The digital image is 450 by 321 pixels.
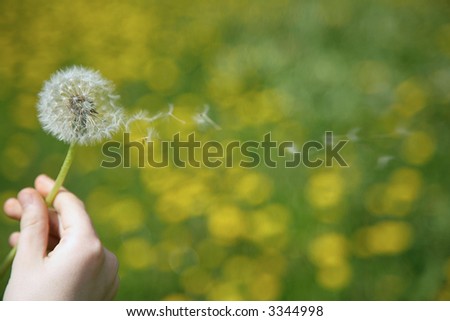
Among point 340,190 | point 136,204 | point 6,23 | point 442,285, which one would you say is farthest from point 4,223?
point 442,285

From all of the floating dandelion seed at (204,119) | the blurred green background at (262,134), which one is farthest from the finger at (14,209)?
the floating dandelion seed at (204,119)

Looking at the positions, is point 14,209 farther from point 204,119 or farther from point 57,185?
point 204,119

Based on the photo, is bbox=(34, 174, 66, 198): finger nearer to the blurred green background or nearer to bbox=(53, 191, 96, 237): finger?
bbox=(53, 191, 96, 237): finger

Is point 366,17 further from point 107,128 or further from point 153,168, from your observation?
point 107,128

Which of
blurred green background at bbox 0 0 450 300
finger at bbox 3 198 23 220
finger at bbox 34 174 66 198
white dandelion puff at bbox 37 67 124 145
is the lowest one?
finger at bbox 3 198 23 220

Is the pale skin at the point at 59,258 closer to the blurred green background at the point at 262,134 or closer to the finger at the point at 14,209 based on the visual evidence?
the finger at the point at 14,209

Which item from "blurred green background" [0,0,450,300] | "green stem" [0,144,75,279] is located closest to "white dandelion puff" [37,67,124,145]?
"green stem" [0,144,75,279]

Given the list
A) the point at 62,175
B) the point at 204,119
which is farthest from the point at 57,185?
the point at 204,119
